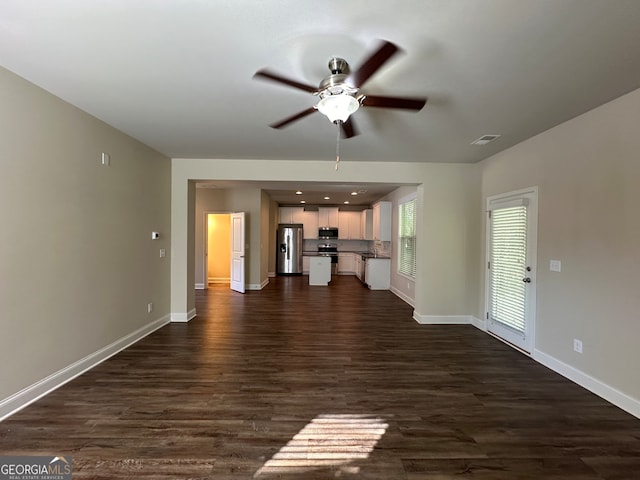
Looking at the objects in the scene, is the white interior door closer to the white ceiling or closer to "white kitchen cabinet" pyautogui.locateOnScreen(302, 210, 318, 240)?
"white kitchen cabinet" pyautogui.locateOnScreen(302, 210, 318, 240)

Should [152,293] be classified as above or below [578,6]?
below

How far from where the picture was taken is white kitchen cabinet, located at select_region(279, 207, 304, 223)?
10.8 meters

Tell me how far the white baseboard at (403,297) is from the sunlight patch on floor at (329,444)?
3.89m

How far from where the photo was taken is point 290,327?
183 inches

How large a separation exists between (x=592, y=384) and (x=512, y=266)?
157 cm

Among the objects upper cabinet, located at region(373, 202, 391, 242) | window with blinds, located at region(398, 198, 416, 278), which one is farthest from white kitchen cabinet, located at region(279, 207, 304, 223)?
window with blinds, located at region(398, 198, 416, 278)

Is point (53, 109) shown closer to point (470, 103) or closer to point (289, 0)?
point (289, 0)

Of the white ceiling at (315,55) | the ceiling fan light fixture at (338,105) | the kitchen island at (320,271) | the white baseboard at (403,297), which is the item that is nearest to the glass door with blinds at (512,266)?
the white ceiling at (315,55)

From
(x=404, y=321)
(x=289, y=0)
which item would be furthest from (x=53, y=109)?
(x=404, y=321)

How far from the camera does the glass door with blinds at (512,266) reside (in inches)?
142

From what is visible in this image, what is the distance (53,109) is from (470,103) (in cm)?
375

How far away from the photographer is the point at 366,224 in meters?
10.3

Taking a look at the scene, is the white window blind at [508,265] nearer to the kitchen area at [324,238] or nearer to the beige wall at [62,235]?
the beige wall at [62,235]

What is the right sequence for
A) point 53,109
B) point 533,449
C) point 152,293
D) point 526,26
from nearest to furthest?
point 526,26, point 533,449, point 53,109, point 152,293
